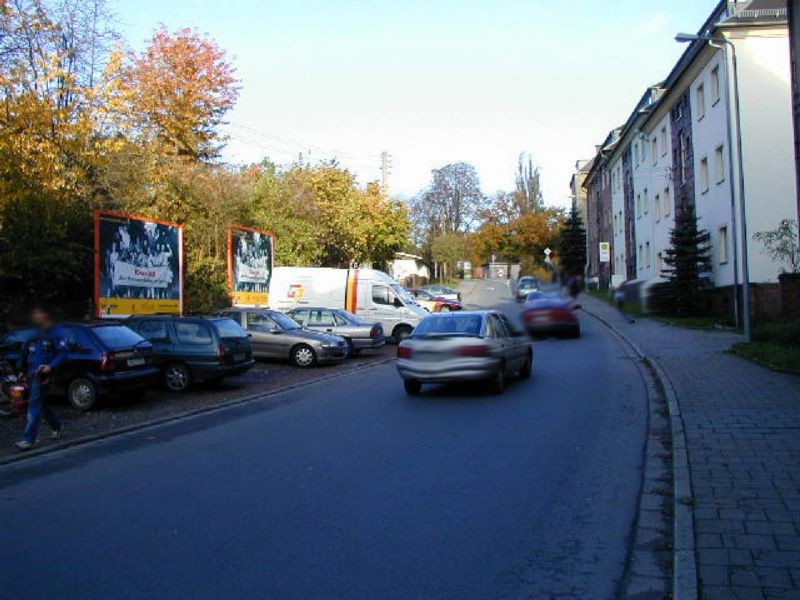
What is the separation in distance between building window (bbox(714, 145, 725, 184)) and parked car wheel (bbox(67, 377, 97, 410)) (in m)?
21.3

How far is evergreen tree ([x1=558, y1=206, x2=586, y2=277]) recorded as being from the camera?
6.42ft

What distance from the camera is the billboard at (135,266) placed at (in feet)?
58.4

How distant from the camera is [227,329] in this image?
17.1 metres

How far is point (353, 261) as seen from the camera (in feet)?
141

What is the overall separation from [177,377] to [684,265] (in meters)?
14.9

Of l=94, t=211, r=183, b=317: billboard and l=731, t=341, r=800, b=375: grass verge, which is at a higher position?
l=94, t=211, r=183, b=317: billboard

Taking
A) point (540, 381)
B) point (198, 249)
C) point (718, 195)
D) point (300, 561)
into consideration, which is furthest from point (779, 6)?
point (300, 561)

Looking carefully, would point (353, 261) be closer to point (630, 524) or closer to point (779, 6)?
point (779, 6)

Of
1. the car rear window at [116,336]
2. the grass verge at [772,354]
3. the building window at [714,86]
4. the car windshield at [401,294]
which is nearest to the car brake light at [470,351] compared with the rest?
the car rear window at [116,336]

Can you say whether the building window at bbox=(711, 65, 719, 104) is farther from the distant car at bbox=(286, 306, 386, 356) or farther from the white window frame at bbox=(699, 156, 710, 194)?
the distant car at bbox=(286, 306, 386, 356)

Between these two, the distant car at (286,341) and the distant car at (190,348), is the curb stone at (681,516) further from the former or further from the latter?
the distant car at (286,341)

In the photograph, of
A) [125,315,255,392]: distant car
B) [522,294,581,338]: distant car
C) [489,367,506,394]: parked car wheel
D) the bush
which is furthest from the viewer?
the bush

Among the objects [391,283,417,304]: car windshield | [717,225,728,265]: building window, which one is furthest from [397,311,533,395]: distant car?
[717,225,728,265]: building window

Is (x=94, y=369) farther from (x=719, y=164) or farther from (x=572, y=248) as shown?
(x=719, y=164)
